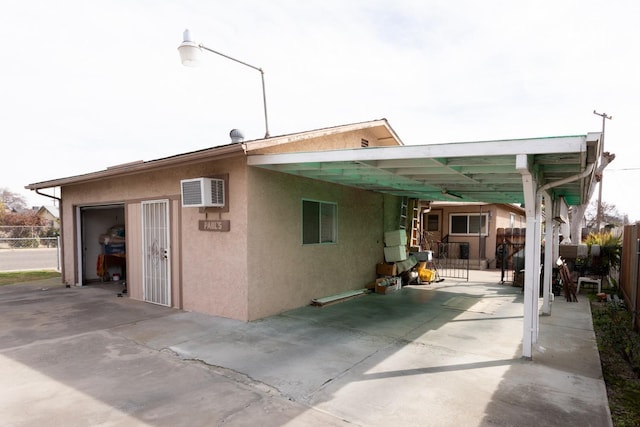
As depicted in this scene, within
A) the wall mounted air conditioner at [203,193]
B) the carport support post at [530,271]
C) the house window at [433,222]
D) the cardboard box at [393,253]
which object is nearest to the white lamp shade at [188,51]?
the wall mounted air conditioner at [203,193]

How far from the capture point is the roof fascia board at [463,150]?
3.79m

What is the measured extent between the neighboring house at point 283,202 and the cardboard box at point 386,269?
0.35m

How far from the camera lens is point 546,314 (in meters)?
7.20

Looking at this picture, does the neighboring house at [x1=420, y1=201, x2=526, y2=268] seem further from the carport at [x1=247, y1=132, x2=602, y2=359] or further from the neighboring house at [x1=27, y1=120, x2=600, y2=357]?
the carport at [x1=247, y1=132, x2=602, y2=359]

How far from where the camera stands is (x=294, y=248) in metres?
7.29

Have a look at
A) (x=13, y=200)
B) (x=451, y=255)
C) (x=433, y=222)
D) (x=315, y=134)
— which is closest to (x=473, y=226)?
(x=451, y=255)

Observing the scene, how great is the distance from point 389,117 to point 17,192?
69.3 metres

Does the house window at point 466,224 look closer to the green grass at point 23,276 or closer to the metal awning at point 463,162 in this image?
the metal awning at point 463,162

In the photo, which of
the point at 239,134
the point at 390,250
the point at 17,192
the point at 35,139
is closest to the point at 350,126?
the point at 239,134

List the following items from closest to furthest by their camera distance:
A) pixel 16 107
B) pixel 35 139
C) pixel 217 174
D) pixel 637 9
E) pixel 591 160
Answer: pixel 591 160 → pixel 637 9 → pixel 217 174 → pixel 16 107 → pixel 35 139

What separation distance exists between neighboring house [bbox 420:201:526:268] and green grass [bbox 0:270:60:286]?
1460 centimetres

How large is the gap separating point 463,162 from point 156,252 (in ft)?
21.3

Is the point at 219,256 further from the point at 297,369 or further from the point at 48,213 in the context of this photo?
the point at 48,213

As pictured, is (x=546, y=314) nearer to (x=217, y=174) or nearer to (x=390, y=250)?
(x=390, y=250)
